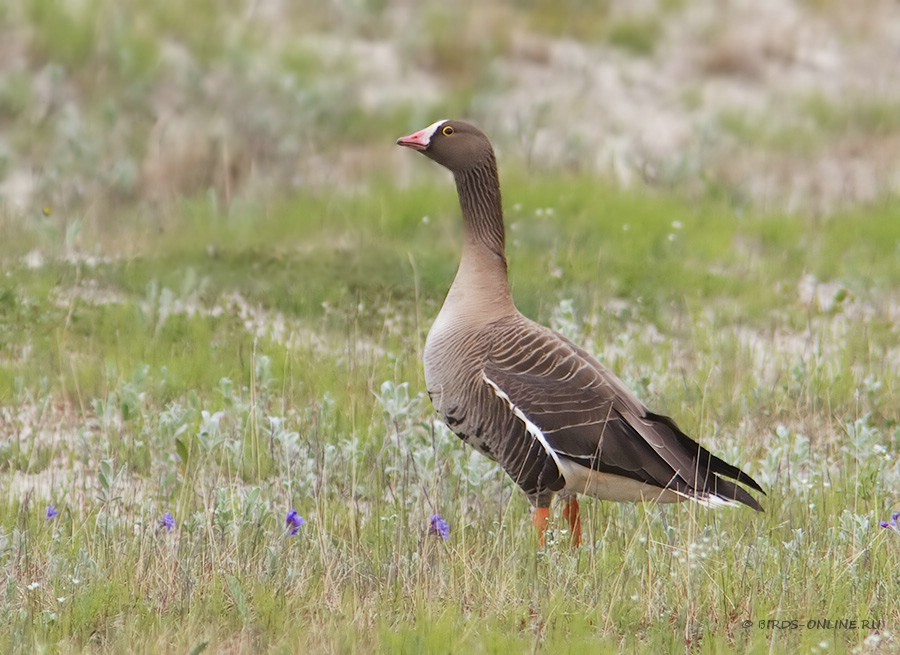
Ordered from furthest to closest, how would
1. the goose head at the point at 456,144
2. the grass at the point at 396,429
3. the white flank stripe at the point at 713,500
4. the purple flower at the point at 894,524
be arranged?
the goose head at the point at 456,144
the white flank stripe at the point at 713,500
the purple flower at the point at 894,524
the grass at the point at 396,429

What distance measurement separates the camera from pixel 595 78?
1538 centimetres

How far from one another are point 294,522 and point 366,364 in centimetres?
296

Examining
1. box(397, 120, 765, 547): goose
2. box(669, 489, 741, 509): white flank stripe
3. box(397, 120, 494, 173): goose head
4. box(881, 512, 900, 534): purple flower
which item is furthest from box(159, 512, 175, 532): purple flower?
box(881, 512, 900, 534): purple flower

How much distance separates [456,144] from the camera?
6.80 m

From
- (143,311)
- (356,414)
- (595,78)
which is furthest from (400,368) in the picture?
(595,78)

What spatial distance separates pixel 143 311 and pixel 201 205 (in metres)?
2.36

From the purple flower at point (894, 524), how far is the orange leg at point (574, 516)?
1.23 meters

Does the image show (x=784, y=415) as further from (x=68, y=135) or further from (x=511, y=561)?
(x=68, y=135)

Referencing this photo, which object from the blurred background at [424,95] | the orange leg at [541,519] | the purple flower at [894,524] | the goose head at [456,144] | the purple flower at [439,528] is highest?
the blurred background at [424,95]

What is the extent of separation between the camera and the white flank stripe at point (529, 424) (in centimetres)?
584

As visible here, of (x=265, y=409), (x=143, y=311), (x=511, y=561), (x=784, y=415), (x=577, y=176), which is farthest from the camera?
(x=577, y=176)

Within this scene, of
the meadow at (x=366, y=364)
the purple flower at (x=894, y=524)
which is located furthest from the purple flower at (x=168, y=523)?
the purple flower at (x=894, y=524)

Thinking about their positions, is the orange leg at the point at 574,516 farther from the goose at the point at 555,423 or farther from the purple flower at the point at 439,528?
the purple flower at the point at 439,528

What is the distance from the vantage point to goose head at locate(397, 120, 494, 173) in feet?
22.3
